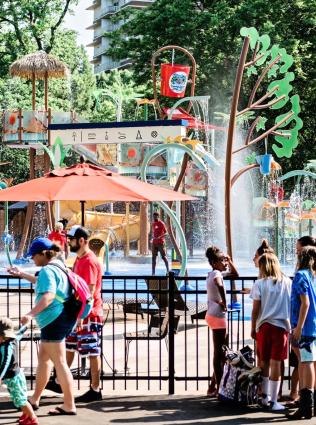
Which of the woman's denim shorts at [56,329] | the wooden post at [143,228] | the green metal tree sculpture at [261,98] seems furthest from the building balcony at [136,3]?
the woman's denim shorts at [56,329]

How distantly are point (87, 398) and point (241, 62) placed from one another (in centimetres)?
898

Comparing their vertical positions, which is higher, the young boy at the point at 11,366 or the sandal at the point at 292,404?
the young boy at the point at 11,366

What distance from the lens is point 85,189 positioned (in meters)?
9.94

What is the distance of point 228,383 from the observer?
8664 millimetres

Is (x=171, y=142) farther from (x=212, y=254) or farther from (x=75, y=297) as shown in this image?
(x=75, y=297)

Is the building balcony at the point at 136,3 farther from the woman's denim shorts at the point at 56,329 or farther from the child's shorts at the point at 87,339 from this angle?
the woman's denim shorts at the point at 56,329

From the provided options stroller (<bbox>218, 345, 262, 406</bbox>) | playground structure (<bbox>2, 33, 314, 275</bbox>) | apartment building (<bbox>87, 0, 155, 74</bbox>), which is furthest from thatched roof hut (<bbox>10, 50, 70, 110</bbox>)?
apartment building (<bbox>87, 0, 155, 74</bbox>)

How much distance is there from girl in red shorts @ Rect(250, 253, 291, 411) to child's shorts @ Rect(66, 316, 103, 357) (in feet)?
5.02

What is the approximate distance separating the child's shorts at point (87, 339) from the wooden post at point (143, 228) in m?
26.2

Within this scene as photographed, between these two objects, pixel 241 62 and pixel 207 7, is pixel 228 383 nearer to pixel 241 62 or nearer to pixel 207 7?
pixel 241 62

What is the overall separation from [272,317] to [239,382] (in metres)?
0.71

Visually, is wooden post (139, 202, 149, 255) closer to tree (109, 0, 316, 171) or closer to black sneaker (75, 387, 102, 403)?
tree (109, 0, 316, 171)

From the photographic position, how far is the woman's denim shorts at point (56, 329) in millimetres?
7987

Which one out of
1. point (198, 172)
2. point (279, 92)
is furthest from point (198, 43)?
point (279, 92)
